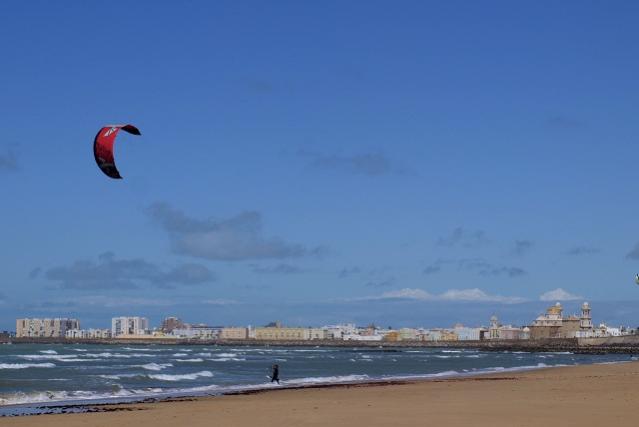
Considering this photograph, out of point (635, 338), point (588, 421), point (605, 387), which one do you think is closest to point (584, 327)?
point (635, 338)

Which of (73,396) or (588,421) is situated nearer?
(588,421)

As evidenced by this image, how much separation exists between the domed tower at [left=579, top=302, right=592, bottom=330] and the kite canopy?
147 metres

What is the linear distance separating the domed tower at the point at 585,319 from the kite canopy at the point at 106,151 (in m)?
147

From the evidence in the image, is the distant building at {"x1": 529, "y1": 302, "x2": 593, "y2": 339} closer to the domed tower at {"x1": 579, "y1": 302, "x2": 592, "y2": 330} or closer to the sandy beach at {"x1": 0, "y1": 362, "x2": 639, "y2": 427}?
the domed tower at {"x1": 579, "y1": 302, "x2": 592, "y2": 330}

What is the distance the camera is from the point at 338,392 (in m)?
25.3

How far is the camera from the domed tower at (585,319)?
156 metres

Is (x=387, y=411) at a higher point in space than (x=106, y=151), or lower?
lower

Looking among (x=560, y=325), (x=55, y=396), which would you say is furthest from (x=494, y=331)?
(x=55, y=396)

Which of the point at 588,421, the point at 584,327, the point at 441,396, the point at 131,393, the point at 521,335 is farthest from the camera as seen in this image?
the point at 521,335

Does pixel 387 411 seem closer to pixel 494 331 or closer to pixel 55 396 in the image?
pixel 55 396

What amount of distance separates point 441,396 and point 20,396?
35.6 feet

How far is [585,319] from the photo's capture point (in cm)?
15675

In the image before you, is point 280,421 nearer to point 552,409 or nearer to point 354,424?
point 354,424

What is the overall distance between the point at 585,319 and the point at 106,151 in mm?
148922
